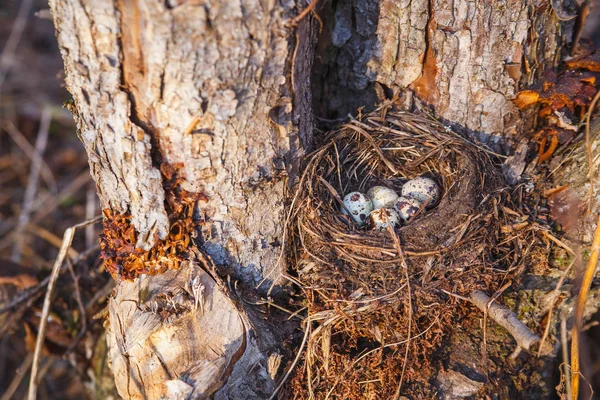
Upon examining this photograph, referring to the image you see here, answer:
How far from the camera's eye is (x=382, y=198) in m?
2.64

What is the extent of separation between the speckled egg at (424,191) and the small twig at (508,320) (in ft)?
1.97

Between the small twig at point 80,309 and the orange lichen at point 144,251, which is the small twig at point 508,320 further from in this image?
the small twig at point 80,309

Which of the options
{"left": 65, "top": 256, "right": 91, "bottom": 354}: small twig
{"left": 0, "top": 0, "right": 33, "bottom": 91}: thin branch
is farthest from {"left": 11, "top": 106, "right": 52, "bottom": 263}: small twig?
{"left": 65, "top": 256, "right": 91, "bottom": 354}: small twig

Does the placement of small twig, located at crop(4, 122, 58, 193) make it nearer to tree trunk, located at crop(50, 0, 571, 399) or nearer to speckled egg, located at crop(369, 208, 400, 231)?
tree trunk, located at crop(50, 0, 571, 399)

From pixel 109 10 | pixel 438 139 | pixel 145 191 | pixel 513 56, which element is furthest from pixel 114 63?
pixel 513 56

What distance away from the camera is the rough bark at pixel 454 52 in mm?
2271

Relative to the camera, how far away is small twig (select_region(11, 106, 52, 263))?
4.51 m

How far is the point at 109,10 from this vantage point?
1586mm

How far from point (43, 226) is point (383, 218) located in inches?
150

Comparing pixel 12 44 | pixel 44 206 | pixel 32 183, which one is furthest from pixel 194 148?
pixel 12 44

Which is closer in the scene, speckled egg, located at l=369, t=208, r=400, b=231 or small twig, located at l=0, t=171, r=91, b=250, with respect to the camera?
speckled egg, located at l=369, t=208, r=400, b=231

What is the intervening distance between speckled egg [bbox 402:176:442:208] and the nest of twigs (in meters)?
0.10

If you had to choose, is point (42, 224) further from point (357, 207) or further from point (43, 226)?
point (357, 207)

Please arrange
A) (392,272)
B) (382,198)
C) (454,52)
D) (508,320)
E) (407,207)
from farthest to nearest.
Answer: (382,198)
(407,207)
(454,52)
(392,272)
(508,320)
